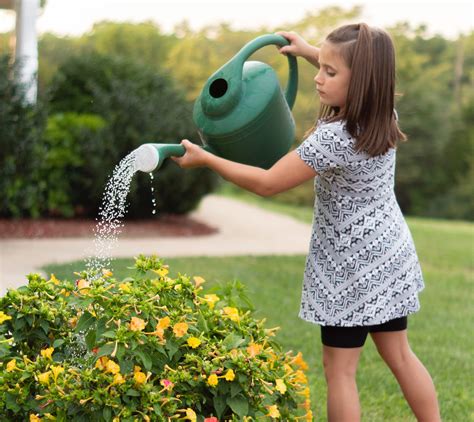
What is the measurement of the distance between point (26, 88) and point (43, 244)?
54.2 inches

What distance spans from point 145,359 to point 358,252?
0.78 m

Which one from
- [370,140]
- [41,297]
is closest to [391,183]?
[370,140]

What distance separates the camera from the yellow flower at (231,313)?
2.49m

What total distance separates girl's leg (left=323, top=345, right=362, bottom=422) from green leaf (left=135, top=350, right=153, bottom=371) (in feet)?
2.23

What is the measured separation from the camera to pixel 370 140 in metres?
2.46

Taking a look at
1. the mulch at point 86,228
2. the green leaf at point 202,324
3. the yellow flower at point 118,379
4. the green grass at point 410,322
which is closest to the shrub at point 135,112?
the mulch at point 86,228

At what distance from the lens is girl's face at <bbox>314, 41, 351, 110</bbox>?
2.46 meters

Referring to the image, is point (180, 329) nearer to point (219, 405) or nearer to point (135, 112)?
point (219, 405)

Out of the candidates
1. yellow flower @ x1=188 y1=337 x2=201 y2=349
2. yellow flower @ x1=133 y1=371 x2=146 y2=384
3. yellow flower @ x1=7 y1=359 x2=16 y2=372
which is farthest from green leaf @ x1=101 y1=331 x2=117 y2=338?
yellow flower @ x1=7 y1=359 x2=16 y2=372

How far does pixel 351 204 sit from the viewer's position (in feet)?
8.36

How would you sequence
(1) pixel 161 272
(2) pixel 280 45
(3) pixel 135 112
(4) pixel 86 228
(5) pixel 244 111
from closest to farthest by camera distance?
(1) pixel 161 272, (5) pixel 244 111, (2) pixel 280 45, (4) pixel 86 228, (3) pixel 135 112

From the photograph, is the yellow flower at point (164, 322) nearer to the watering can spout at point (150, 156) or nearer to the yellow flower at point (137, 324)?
the yellow flower at point (137, 324)

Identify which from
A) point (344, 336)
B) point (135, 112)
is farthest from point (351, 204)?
point (135, 112)

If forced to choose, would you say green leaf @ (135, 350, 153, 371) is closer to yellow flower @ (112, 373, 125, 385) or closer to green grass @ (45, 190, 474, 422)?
yellow flower @ (112, 373, 125, 385)
